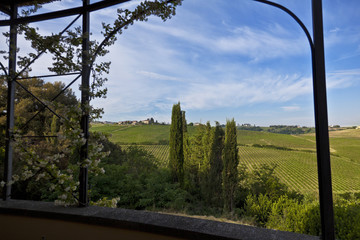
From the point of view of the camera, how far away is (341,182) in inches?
193

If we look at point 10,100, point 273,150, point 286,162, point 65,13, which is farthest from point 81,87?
point 286,162

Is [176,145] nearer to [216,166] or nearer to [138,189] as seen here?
[216,166]

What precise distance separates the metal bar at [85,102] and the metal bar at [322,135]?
3.97 ft

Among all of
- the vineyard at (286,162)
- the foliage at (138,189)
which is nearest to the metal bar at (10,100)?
the foliage at (138,189)

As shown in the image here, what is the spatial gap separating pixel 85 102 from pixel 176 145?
17.2 ft

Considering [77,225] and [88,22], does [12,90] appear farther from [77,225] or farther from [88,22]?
[77,225]

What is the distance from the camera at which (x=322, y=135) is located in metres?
0.82

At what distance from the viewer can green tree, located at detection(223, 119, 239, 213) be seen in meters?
6.16

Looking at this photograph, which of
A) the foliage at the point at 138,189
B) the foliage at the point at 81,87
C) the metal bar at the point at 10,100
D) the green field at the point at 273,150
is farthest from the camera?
the green field at the point at 273,150

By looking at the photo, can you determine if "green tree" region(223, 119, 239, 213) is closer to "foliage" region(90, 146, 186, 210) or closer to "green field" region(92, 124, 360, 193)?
"green field" region(92, 124, 360, 193)

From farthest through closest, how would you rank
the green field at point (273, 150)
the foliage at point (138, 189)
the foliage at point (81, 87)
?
the green field at point (273, 150), the foliage at point (138, 189), the foliage at point (81, 87)

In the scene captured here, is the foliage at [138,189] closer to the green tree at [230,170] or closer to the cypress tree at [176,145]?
the cypress tree at [176,145]

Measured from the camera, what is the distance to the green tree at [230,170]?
616 centimetres

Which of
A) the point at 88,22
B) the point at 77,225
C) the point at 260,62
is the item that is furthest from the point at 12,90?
the point at 260,62
